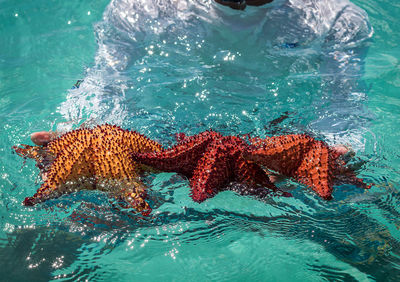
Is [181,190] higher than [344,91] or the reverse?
the reverse

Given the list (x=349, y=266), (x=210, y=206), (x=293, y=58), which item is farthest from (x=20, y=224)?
(x=293, y=58)

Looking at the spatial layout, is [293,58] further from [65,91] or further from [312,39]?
[65,91]

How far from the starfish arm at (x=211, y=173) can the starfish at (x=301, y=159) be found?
7.2 inches

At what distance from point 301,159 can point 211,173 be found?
0.68 metres

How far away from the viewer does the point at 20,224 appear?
2650 millimetres

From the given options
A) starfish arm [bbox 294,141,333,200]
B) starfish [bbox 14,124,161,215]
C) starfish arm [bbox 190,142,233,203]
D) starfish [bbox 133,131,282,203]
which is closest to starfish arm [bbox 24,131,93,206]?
starfish [bbox 14,124,161,215]

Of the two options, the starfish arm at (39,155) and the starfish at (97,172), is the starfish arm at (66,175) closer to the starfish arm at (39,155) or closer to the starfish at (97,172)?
the starfish at (97,172)

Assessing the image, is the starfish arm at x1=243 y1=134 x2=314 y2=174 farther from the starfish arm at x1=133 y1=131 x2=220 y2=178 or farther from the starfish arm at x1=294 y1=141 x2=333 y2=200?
the starfish arm at x1=133 y1=131 x2=220 y2=178

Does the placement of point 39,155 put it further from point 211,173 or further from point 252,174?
point 252,174

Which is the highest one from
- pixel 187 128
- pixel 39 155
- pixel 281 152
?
pixel 281 152

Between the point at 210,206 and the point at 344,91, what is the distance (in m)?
2.65

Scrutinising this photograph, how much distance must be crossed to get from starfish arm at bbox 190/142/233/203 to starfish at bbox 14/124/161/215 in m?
0.40

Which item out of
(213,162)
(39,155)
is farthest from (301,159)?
(39,155)

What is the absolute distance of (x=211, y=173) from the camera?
251 cm
